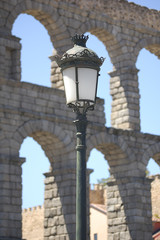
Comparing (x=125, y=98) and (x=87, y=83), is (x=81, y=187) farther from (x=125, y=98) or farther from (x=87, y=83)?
(x=125, y=98)

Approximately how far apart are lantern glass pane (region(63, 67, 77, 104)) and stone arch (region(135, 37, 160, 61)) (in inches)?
640

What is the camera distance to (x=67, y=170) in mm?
23016

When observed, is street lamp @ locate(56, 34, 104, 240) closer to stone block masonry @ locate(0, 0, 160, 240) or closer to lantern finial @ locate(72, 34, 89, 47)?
lantern finial @ locate(72, 34, 89, 47)

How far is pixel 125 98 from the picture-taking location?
2569cm

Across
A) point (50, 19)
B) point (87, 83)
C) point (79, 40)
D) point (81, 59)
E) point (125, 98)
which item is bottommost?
point (87, 83)

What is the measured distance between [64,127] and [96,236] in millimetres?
19858

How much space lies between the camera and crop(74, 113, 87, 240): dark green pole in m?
10.4

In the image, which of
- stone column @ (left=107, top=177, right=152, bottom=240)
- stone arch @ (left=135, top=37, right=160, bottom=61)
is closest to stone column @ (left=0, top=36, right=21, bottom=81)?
stone column @ (left=107, top=177, right=152, bottom=240)

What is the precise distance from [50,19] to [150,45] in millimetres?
5113

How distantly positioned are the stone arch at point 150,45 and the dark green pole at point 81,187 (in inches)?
638

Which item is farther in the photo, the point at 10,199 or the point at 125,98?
the point at 125,98

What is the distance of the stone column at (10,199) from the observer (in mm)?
20781

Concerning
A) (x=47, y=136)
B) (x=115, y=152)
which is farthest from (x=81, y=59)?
(x=115, y=152)

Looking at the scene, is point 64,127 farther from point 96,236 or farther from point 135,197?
point 96,236
